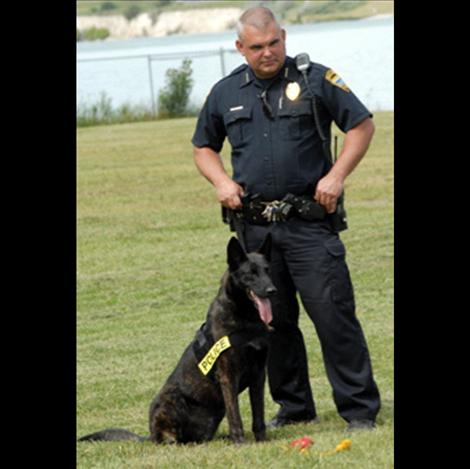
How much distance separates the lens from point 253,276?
6832 millimetres

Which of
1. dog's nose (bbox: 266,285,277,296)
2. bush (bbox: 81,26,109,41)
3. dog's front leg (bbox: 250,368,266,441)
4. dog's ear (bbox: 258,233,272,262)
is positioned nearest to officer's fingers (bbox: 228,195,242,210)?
dog's ear (bbox: 258,233,272,262)

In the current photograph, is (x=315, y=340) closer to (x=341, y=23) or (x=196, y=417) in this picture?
(x=196, y=417)

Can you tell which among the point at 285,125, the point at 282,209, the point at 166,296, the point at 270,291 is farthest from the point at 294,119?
the point at 166,296

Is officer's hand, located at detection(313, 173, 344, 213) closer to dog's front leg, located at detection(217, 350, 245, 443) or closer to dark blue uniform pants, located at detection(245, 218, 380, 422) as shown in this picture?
dark blue uniform pants, located at detection(245, 218, 380, 422)

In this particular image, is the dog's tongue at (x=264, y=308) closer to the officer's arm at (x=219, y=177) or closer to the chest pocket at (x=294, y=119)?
the officer's arm at (x=219, y=177)

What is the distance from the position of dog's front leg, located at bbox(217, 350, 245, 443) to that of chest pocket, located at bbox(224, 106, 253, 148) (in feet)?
3.81

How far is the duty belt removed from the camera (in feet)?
23.6

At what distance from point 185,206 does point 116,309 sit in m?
6.82

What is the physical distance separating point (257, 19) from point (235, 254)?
4.03 ft

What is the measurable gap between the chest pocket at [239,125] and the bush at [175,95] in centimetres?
2721

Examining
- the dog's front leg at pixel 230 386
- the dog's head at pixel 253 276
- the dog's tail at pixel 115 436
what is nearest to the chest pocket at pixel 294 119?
the dog's head at pixel 253 276

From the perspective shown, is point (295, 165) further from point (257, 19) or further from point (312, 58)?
point (312, 58)

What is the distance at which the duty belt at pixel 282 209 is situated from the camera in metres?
7.18
